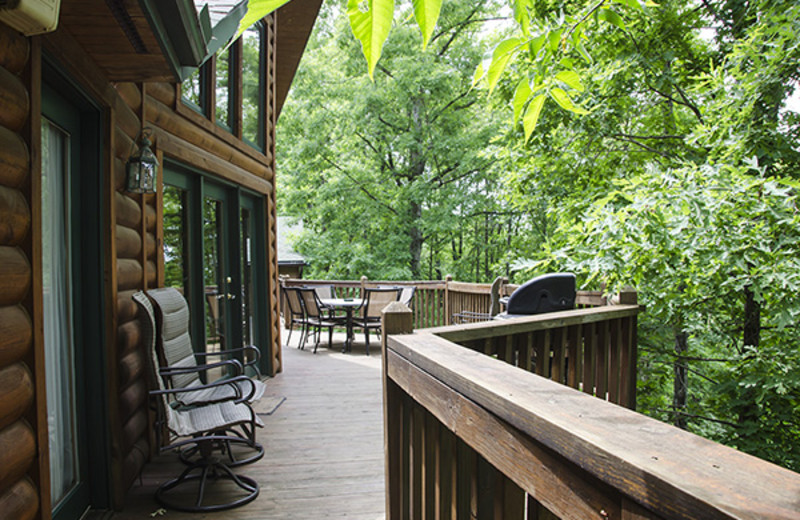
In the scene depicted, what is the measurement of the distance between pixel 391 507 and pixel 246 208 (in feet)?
14.8

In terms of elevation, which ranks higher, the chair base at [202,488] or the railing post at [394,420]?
the railing post at [394,420]

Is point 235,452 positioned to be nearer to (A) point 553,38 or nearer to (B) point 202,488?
(B) point 202,488

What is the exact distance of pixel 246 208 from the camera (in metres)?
5.68

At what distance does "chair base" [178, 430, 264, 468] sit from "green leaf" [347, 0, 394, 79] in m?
3.15

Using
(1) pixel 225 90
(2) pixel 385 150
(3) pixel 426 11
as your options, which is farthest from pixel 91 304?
(2) pixel 385 150

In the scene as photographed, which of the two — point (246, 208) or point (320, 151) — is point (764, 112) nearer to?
point (246, 208)

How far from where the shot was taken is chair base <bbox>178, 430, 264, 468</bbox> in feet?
11.0

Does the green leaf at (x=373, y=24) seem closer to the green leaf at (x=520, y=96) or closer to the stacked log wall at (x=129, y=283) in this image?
the green leaf at (x=520, y=96)

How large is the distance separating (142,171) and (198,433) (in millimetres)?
1568

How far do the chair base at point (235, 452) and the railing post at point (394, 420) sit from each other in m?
1.86

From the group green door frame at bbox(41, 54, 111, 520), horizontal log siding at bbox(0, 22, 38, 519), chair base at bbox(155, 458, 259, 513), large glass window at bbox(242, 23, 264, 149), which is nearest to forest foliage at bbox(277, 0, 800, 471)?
horizontal log siding at bbox(0, 22, 38, 519)

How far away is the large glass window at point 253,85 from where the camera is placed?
218 inches

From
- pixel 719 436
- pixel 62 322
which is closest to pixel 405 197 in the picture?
pixel 719 436

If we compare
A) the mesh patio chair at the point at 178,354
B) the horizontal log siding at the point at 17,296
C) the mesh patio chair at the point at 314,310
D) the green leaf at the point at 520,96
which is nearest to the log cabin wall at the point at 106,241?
the horizontal log siding at the point at 17,296
